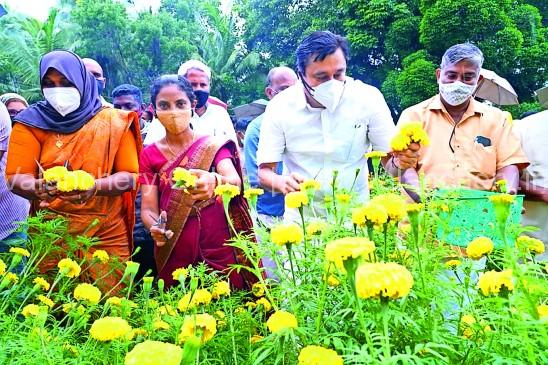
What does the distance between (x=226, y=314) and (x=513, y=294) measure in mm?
690

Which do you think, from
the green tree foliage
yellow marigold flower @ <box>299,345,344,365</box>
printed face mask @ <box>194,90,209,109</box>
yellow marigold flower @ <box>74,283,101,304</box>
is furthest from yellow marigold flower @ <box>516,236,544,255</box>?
the green tree foliage

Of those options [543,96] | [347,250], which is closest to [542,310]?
[347,250]

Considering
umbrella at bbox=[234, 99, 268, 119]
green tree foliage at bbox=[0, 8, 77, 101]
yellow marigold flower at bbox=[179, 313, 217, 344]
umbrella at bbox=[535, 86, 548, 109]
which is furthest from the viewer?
green tree foliage at bbox=[0, 8, 77, 101]

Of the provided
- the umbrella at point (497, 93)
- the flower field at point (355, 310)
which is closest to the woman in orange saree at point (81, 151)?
the flower field at point (355, 310)

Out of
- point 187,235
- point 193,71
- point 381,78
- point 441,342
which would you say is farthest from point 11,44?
point 441,342

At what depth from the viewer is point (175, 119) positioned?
2.05 meters

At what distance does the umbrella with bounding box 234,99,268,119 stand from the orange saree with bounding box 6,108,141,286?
185 inches

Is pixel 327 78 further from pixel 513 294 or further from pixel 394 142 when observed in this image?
pixel 513 294

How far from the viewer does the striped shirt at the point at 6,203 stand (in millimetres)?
2135

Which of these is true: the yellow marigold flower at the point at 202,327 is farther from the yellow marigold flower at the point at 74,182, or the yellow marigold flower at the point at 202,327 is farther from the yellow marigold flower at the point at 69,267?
the yellow marigold flower at the point at 74,182

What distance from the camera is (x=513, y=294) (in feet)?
2.51

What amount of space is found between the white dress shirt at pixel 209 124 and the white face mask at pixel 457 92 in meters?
1.17

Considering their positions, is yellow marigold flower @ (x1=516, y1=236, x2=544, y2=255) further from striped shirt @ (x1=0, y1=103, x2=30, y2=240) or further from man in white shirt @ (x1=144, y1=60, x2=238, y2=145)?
man in white shirt @ (x1=144, y1=60, x2=238, y2=145)

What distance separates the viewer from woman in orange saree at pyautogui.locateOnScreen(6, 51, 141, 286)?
1.91 meters
